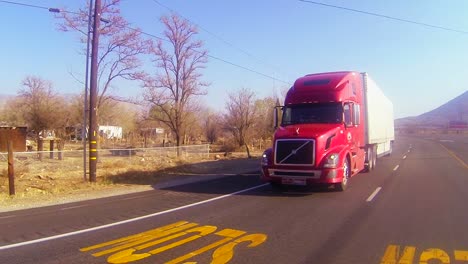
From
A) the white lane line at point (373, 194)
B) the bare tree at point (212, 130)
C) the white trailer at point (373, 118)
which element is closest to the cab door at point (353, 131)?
the white lane line at point (373, 194)

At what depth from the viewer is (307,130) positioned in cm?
1245

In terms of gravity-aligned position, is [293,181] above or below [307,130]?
below

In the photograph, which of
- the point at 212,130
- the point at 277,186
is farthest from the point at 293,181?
the point at 212,130

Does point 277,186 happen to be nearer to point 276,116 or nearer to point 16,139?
point 276,116

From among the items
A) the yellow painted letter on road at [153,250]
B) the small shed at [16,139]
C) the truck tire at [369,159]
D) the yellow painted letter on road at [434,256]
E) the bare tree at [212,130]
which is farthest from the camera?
the bare tree at [212,130]

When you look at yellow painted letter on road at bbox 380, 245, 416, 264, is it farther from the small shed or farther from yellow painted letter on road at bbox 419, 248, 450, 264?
the small shed

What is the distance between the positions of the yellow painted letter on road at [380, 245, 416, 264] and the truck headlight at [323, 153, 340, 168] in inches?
203

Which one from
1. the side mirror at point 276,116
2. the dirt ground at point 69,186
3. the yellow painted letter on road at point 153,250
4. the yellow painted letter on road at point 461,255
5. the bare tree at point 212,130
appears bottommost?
the yellow painted letter on road at point 461,255

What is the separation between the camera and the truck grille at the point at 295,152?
465 inches

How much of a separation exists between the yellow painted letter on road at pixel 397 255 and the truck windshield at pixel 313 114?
274 inches

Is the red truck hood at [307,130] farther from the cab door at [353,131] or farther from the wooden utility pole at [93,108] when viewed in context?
the wooden utility pole at [93,108]

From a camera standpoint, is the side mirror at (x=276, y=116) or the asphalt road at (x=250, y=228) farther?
the side mirror at (x=276, y=116)

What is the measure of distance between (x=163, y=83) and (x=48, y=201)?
82.4ft

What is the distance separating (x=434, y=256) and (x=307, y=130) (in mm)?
6735
